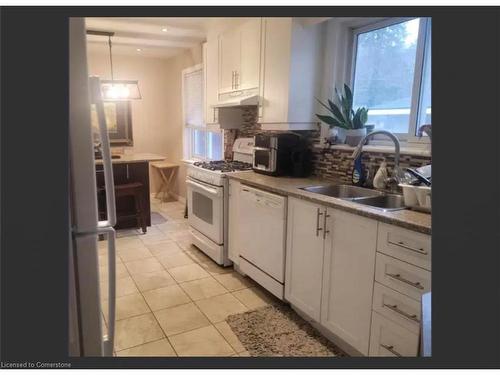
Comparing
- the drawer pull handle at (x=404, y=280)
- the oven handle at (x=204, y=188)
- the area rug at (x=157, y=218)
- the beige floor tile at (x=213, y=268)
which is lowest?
the beige floor tile at (x=213, y=268)

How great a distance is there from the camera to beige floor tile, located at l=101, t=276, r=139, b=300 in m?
2.74

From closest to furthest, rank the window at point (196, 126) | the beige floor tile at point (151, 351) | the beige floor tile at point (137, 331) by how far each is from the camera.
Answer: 1. the beige floor tile at point (151, 351)
2. the beige floor tile at point (137, 331)
3. the window at point (196, 126)

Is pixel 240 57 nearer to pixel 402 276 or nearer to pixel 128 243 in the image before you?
pixel 128 243

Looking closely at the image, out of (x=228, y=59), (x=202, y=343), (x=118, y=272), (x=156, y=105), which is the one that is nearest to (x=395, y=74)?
(x=228, y=59)

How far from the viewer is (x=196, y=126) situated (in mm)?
5180

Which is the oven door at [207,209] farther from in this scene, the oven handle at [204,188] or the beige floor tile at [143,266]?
the beige floor tile at [143,266]

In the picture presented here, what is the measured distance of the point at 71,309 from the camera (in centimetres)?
102

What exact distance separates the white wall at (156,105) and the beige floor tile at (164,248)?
188 centimetres

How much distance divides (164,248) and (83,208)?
280 centimetres

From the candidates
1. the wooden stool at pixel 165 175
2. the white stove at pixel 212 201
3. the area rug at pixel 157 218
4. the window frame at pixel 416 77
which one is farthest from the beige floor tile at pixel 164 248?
the window frame at pixel 416 77

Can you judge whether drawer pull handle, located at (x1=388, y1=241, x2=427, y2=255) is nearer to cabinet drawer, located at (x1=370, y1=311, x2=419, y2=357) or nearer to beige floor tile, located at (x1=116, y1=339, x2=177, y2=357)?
cabinet drawer, located at (x1=370, y1=311, x2=419, y2=357)

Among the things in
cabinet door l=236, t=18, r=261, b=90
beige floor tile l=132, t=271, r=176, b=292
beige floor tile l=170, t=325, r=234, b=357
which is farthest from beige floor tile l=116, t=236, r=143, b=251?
cabinet door l=236, t=18, r=261, b=90

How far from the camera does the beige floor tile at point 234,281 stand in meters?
2.87
